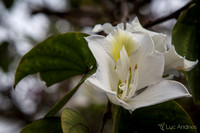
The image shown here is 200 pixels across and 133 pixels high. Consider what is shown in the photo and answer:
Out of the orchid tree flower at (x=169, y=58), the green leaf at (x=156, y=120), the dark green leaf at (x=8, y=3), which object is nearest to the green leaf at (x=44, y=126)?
the green leaf at (x=156, y=120)

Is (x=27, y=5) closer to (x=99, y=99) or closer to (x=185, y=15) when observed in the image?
(x=99, y=99)

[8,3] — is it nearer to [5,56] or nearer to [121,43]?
[5,56]

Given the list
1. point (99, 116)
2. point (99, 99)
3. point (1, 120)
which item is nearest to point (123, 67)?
point (99, 116)

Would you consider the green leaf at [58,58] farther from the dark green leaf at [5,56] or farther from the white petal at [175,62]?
the dark green leaf at [5,56]

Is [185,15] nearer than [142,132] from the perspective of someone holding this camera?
No

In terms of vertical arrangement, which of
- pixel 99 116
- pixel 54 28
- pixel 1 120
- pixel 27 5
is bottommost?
pixel 99 116
